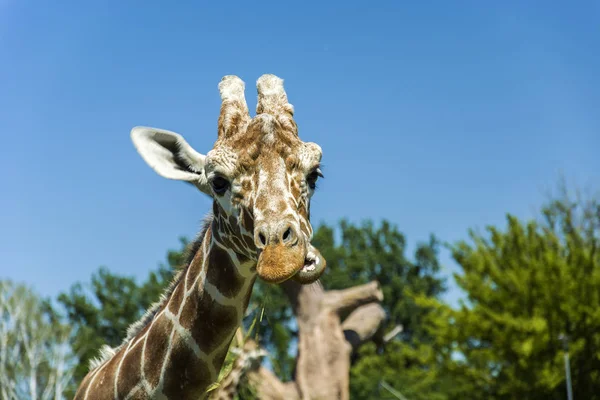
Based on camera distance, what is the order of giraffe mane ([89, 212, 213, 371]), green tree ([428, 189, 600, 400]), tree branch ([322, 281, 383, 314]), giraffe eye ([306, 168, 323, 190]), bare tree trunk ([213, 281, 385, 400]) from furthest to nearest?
green tree ([428, 189, 600, 400]) < tree branch ([322, 281, 383, 314]) < bare tree trunk ([213, 281, 385, 400]) < giraffe mane ([89, 212, 213, 371]) < giraffe eye ([306, 168, 323, 190])

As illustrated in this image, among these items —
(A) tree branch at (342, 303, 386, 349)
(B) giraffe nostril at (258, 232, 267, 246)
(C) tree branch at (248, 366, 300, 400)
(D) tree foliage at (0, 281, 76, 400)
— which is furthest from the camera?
(D) tree foliage at (0, 281, 76, 400)

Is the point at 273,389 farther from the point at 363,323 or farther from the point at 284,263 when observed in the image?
the point at 284,263

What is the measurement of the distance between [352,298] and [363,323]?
996 mm

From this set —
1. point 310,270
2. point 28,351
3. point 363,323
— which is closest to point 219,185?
point 310,270

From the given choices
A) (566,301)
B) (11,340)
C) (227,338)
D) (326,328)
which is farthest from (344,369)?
(11,340)

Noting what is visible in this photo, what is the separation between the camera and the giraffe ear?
383 centimetres

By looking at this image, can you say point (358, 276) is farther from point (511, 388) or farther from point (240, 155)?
point (240, 155)

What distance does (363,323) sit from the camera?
19.8 m

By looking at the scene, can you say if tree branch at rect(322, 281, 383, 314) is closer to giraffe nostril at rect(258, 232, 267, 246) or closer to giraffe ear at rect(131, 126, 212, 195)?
giraffe ear at rect(131, 126, 212, 195)

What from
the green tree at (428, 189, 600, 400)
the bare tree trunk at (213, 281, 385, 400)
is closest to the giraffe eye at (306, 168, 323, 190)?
the bare tree trunk at (213, 281, 385, 400)

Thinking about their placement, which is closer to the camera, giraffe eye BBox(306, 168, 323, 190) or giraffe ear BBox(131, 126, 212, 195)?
giraffe eye BBox(306, 168, 323, 190)

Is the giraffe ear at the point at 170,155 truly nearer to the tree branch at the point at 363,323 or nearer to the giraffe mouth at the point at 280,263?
the giraffe mouth at the point at 280,263

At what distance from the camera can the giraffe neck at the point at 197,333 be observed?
3.58 meters

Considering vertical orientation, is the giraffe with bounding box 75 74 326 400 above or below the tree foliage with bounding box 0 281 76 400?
below
